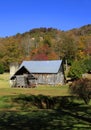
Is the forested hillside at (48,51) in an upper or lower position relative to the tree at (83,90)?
upper

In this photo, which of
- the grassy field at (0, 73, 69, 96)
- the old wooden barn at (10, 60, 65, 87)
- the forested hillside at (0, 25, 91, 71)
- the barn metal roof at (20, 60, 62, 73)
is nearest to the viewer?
the grassy field at (0, 73, 69, 96)

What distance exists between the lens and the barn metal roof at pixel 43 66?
74875mm

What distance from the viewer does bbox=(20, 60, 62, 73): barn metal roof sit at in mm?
74875

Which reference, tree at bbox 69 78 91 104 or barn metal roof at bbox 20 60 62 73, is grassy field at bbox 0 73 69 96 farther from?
tree at bbox 69 78 91 104

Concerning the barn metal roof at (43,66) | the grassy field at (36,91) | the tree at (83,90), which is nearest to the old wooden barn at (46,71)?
the barn metal roof at (43,66)

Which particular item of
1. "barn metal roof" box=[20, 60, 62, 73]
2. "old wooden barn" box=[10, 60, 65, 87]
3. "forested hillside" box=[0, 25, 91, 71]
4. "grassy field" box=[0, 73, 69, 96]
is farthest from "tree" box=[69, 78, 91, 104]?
"forested hillside" box=[0, 25, 91, 71]

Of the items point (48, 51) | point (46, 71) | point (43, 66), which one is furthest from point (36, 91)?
point (48, 51)

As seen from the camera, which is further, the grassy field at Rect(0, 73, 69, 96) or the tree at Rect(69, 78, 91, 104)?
the grassy field at Rect(0, 73, 69, 96)

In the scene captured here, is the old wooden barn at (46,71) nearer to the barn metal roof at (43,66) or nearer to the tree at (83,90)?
the barn metal roof at (43,66)

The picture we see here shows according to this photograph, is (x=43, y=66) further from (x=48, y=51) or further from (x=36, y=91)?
(x=48, y=51)

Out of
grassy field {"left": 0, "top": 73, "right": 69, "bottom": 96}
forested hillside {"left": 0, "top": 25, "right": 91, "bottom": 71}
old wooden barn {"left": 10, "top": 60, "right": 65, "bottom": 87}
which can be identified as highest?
forested hillside {"left": 0, "top": 25, "right": 91, "bottom": 71}

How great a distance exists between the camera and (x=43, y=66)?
76.2m

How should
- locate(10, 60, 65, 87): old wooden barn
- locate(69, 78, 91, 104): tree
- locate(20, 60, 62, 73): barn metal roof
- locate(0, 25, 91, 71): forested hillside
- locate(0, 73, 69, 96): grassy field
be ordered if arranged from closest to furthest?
locate(69, 78, 91, 104): tree
locate(0, 73, 69, 96): grassy field
locate(10, 60, 65, 87): old wooden barn
locate(20, 60, 62, 73): barn metal roof
locate(0, 25, 91, 71): forested hillside

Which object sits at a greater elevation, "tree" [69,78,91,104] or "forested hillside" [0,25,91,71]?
"forested hillside" [0,25,91,71]
